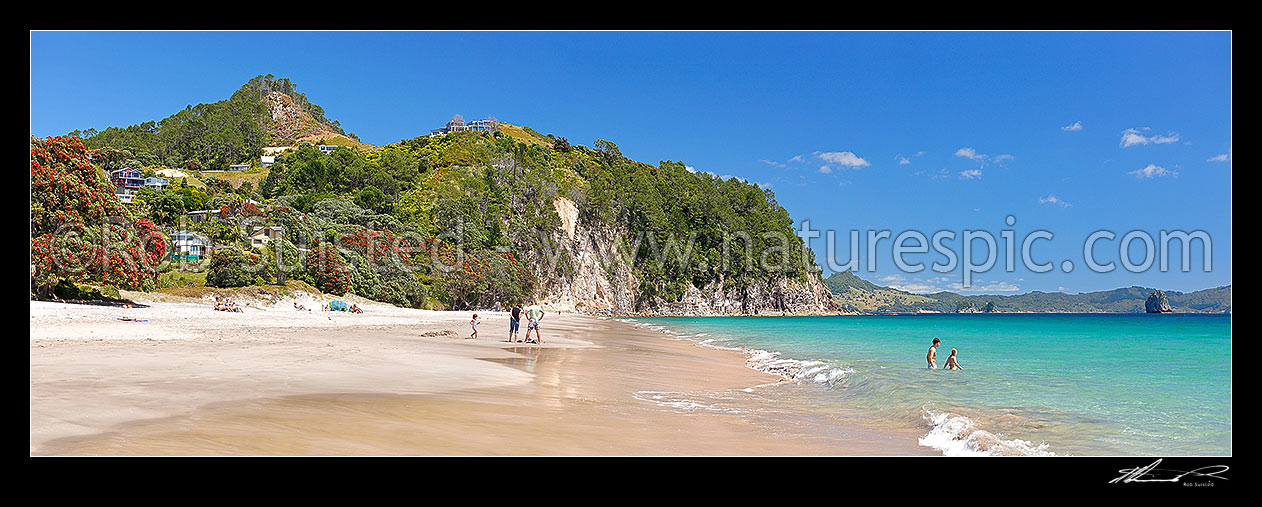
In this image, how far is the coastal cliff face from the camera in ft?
296

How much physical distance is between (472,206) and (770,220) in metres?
64.6

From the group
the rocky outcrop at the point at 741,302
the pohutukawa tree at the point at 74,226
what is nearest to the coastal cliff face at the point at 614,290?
the rocky outcrop at the point at 741,302

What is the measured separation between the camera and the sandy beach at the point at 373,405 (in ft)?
19.1

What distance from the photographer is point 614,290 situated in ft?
328

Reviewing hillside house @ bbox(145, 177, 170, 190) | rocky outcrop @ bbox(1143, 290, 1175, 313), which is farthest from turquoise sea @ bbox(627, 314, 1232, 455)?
rocky outcrop @ bbox(1143, 290, 1175, 313)

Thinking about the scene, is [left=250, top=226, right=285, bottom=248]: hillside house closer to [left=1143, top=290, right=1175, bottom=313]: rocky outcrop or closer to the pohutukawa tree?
the pohutukawa tree

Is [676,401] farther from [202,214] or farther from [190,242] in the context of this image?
[202,214]

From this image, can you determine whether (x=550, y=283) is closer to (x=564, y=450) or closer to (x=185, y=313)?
(x=185, y=313)

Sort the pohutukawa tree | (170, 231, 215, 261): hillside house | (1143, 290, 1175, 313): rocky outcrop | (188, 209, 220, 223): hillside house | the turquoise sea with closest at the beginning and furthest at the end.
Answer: the turquoise sea → the pohutukawa tree → (170, 231, 215, 261): hillside house → (188, 209, 220, 223): hillside house → (1143, 290, 1175, 313): rocky outcrop

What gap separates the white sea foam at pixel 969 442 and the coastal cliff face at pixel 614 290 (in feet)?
252

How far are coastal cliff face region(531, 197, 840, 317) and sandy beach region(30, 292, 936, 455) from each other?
7062 cm

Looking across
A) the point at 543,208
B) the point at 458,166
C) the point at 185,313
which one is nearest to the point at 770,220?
the point at 543,208

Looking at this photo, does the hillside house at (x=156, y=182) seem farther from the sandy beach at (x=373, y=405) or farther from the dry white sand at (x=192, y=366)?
the sandy beach at (x=373, y=405)
